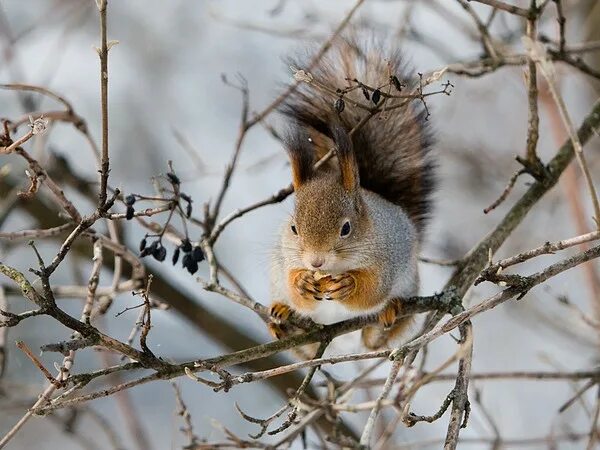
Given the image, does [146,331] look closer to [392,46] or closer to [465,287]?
[465,287]

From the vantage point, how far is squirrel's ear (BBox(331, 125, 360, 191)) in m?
2.02

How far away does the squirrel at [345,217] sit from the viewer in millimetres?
2100

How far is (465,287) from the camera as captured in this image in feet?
6.21

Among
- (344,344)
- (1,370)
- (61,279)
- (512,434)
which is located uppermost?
(61,279)

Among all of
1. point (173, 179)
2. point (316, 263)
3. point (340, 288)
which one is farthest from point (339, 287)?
point (173, 179)

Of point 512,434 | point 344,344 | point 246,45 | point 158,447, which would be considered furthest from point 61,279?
point 344,344

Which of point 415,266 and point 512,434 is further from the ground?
point 512,434

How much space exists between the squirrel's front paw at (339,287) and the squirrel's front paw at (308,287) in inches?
0.7

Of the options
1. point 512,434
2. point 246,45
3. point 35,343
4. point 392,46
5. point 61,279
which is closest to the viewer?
point 392,46

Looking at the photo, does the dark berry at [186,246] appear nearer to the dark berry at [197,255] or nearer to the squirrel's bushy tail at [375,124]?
the dark berry at [197,255]

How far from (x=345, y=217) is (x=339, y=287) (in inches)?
6.6

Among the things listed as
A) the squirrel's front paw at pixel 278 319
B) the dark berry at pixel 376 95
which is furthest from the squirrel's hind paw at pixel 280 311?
the dark berry at pixel 376 95

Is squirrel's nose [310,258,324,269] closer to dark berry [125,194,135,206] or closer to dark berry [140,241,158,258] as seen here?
dark berry [140,241,158,258]

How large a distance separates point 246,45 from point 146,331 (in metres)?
4.74
